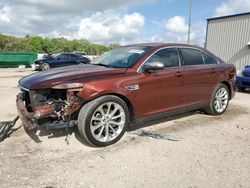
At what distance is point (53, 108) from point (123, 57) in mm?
1737

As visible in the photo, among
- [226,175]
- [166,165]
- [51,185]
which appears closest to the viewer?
[51,185]

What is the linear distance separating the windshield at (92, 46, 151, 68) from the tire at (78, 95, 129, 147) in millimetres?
803

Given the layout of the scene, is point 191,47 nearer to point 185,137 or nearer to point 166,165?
point 185,137

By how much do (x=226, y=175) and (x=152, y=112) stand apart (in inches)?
70.9

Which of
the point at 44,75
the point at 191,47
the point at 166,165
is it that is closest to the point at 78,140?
the point at 44,75

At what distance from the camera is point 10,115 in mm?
6184

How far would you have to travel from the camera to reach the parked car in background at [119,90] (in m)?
4.07

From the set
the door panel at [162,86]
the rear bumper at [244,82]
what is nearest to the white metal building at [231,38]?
the rear bumper at [244,82]

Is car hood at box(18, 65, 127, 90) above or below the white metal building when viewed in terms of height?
below

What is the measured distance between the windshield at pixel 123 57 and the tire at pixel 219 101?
2.10m

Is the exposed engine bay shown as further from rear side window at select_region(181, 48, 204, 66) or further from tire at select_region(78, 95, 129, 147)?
rear side window at select_region(181, 48, 204, 66)

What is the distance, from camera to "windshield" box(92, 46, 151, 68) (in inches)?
191

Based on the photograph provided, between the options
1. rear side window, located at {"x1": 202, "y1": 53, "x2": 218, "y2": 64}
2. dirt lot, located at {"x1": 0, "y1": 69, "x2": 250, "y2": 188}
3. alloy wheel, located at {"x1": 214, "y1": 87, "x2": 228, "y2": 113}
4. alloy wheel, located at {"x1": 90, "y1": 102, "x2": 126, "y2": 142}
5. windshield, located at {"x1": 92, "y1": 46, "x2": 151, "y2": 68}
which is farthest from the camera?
alloy wheel, located at {"x1": 214, "y1": 87, "x2": 228, "y2": 113}

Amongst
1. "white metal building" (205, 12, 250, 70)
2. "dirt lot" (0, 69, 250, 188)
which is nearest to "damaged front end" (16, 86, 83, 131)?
"dirt lot" (0, 69, 250, 188)
